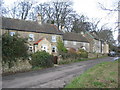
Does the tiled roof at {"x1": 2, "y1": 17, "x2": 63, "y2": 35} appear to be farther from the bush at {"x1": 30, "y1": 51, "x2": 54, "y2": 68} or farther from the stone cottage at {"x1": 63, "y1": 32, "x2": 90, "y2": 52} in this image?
the bush at {"x1": 30, "y1": 51, "x2": 54, "y2": 68}

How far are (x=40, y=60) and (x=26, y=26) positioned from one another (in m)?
15.6

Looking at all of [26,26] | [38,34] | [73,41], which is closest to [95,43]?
[73,41]

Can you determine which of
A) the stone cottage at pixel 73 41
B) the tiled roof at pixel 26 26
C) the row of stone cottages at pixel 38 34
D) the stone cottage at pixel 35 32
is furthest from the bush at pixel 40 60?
the stone cottage at pixel 73 41

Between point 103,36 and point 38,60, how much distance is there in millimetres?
44082

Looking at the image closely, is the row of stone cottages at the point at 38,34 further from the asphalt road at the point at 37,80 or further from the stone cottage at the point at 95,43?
the asphalt road at the point at 37,80

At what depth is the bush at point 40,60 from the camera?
15861mm

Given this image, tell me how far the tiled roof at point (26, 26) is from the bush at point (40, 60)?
13.3m

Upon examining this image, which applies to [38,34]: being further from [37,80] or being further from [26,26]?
[37,80]

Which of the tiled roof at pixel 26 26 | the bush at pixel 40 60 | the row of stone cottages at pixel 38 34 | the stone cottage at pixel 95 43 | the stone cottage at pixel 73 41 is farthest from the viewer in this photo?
the stone cottage at pixel 95 43

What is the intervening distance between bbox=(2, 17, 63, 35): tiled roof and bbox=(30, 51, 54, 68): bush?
43.7ft

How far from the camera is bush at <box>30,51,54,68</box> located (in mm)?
15861

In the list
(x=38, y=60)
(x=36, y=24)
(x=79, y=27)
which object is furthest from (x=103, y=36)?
(x=38, y=60)

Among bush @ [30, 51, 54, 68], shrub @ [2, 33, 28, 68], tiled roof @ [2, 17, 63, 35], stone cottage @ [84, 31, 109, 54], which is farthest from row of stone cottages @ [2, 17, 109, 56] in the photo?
shrub @ [2, 33, 28, 68]

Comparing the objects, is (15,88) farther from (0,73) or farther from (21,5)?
(21,5)
